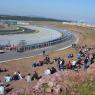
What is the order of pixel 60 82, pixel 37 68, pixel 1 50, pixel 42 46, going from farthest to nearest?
pixel 42 46, pixel 1 50, pixel 37 68, pixel 60 82

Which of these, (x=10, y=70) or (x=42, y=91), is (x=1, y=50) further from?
(x=42, y=91)

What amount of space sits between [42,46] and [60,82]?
42069 millimetres

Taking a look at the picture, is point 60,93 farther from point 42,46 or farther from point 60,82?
point 42,46

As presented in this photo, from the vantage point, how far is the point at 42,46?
60750 millimetres

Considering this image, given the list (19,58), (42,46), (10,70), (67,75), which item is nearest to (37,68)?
(10,70)

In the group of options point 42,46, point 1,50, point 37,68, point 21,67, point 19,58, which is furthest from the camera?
point 42,46

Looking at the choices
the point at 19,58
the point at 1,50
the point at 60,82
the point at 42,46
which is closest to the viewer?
the point at 60,82

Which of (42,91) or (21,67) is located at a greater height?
(42,91)

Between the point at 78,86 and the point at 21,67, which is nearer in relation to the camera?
the point at 78,86

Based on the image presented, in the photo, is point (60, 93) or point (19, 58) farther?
point (19, 58)

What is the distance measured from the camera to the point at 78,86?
60.2ft

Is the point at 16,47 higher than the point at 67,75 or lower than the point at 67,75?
lower

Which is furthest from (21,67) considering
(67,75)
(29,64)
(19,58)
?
(67,75)

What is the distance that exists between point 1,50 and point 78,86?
34.3 metres
